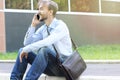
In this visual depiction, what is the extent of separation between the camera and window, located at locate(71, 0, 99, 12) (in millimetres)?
23531

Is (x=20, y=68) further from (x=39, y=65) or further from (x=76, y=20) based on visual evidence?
(x=76, y=20)

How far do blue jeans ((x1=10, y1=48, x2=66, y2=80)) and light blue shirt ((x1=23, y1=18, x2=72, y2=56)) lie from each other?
0.09 metres

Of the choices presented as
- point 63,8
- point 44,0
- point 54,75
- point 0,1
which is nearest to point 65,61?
point 54,75

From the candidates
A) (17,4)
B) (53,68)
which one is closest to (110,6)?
(17,4)

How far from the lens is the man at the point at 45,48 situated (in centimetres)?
560

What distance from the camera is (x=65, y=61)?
5715 mm

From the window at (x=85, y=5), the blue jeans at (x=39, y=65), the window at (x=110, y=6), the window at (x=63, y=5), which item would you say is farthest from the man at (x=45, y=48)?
the window at (x=110, y=6)

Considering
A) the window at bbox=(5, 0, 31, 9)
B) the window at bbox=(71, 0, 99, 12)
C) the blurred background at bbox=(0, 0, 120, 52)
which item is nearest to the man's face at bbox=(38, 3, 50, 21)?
the blurred background at bbox=(0, 0, 120, 52)

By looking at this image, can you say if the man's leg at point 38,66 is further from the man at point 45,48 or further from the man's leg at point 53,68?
the man's leg at point 53,68

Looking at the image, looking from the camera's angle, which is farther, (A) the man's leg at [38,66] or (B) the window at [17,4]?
(B) the window at [17,4]

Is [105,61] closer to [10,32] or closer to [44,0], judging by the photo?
[10,32]

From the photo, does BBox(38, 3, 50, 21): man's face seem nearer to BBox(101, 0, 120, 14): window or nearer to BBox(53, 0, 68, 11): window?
BBox(53, 0, 68, 11): window

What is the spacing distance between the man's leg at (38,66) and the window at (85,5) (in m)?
17.9

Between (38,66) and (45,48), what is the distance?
26cm
